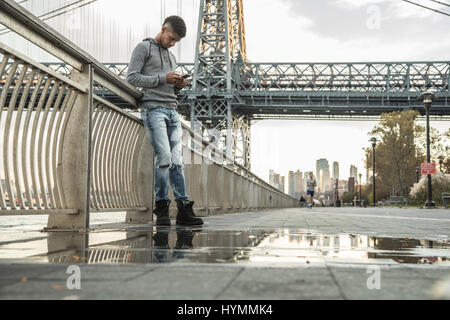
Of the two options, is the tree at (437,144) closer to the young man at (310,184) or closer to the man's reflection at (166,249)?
the young man at (310,184)

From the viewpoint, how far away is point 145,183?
6332mm

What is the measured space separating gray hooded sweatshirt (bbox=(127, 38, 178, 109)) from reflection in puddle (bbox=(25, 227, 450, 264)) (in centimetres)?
203

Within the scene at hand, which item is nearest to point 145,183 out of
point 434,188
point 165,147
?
point 165,147

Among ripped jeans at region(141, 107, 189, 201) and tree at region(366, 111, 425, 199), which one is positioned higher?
tree at region(366, 111, 425, 199)

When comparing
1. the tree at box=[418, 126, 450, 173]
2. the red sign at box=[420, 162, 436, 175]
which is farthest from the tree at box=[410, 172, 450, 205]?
the tree at box=[418, 126, 450, 173]

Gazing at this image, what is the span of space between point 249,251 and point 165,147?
2.52 m

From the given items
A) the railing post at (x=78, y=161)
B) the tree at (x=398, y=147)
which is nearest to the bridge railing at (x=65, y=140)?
the railing post at (x=78, y=161)

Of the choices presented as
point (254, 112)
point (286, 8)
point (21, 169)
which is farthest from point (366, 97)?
point (21, 169)

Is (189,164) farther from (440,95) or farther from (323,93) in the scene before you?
(440,95)

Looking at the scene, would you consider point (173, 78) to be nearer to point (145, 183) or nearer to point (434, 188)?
point (145, 183)

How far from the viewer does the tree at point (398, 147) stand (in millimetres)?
53750

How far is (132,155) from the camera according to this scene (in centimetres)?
611

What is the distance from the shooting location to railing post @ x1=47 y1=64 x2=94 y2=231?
4.44 metres

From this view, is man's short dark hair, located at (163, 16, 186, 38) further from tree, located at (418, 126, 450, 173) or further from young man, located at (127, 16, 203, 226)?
tree, located at (418, 126, 450, 173)
